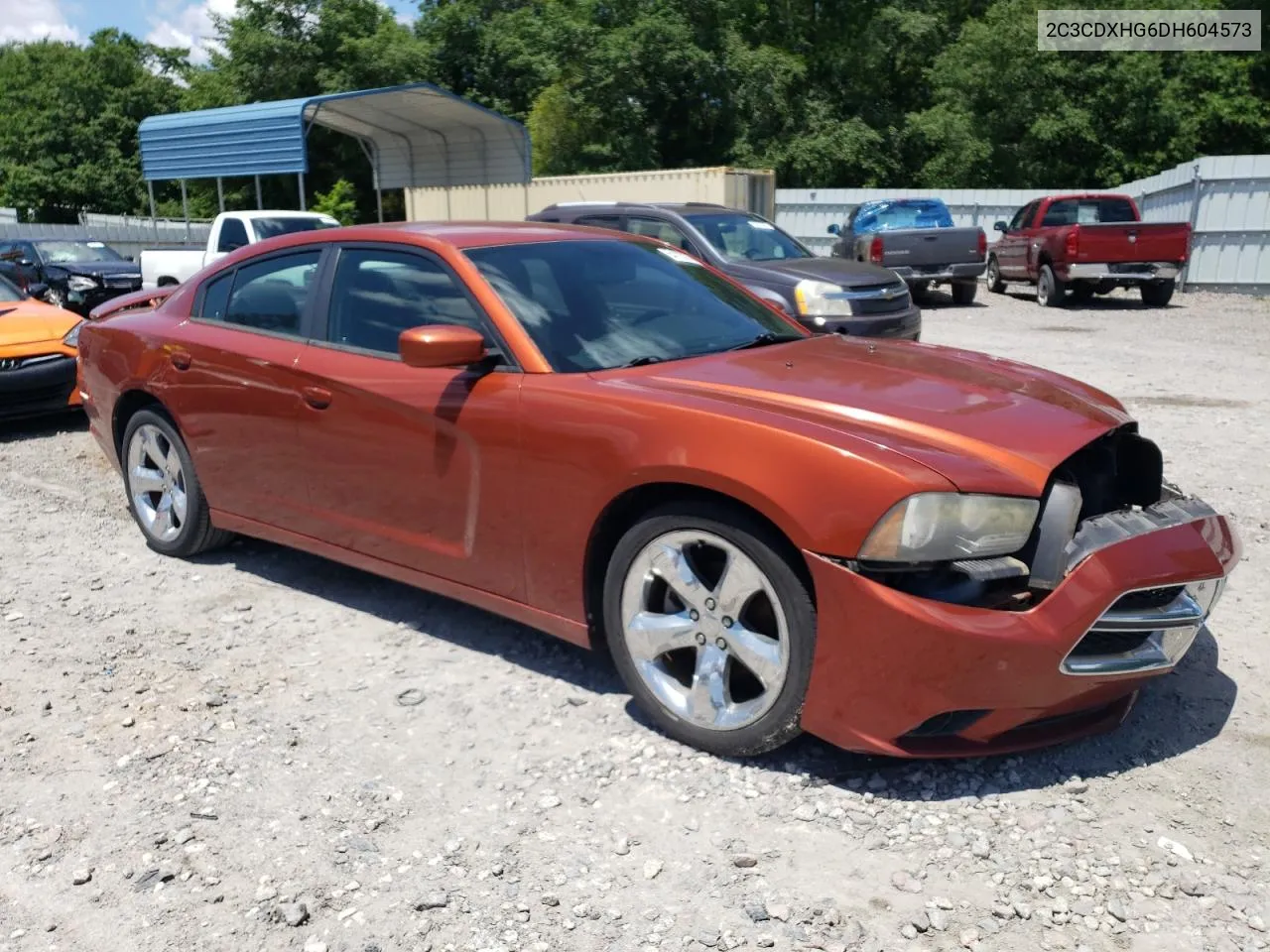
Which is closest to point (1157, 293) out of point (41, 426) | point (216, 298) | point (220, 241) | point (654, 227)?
point (654, 227)

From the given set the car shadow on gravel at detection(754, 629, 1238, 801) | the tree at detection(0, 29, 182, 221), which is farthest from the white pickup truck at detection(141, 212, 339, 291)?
the tree at detection(0, 29, 182, 221)

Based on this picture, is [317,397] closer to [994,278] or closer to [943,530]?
[943,530]

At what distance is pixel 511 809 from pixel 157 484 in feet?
10.2

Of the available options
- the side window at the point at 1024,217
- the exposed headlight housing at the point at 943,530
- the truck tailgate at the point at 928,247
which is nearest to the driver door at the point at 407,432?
the exposed headlight housing at the point at 943,530

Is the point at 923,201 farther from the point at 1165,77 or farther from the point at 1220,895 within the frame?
the point at 1220,895

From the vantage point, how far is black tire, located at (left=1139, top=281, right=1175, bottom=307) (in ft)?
56.1

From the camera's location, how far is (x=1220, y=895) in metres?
2.74

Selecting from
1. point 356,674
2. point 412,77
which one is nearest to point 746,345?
point 356,674

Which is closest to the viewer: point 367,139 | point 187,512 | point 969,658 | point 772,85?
point 969,658

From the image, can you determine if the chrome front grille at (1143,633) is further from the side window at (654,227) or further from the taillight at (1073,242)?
the taillight at (1073,242)

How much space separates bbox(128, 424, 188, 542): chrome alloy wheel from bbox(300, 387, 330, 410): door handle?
1.16m

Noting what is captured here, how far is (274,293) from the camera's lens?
4.85m

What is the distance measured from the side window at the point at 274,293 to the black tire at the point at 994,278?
56.5 ft

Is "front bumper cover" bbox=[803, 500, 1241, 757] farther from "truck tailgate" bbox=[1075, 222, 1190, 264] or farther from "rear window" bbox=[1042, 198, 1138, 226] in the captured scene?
"rear window" bbox=[1042, 198, 1138, 226]
